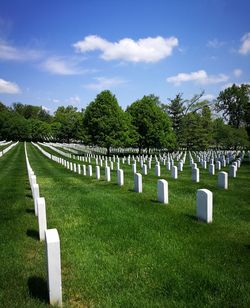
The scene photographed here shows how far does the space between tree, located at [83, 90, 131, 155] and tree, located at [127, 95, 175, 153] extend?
3.23m

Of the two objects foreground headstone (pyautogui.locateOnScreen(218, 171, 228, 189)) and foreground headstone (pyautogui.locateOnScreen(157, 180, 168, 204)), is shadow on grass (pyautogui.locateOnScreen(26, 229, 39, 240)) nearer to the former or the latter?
foreground headstone (pyautogui.locateOnScreen(157, 180, 168, 204))

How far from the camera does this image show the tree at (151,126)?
49125 millimetres

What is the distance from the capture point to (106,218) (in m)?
8.82

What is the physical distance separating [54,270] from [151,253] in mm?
2219

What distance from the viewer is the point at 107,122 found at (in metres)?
45.3

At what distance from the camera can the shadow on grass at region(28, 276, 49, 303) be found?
4.73 m

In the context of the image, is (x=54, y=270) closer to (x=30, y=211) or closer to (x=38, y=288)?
(x=38, y=288)

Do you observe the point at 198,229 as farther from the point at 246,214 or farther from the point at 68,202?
the point at 68,202

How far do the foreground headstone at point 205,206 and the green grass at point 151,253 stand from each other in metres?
0.22

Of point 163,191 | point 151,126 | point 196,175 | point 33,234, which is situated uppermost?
point 151,126

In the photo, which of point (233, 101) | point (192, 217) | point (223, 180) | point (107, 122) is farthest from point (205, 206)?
point (233, 101)

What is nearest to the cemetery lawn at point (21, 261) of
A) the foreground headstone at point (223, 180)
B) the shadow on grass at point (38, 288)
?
the shadow on grass at point (38, 288)

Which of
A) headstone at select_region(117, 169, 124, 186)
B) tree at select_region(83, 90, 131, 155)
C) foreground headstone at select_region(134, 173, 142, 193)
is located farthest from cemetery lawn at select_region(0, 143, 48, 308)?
tree at select_region(83, 90, 131, 155)

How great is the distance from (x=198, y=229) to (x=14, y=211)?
5444mm
